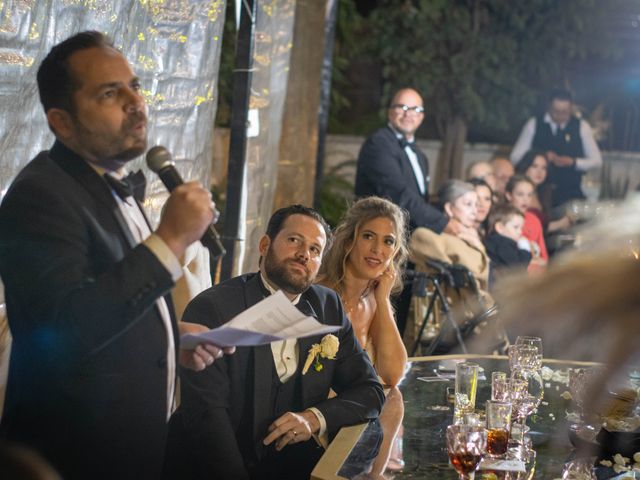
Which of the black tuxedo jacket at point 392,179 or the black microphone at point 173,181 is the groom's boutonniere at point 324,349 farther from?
the black tuxedo jacket at point 392,179

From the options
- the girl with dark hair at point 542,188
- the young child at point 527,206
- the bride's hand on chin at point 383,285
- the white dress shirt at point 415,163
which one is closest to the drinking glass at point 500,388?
the bride's hand on chin at point 383,285

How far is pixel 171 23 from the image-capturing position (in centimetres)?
330

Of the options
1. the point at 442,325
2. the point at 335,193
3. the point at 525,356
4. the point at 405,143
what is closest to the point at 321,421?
the point at 525,356

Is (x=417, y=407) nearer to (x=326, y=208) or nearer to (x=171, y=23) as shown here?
(x=171, y=23)

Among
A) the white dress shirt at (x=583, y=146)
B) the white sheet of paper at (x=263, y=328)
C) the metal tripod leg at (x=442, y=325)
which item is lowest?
the metal tripod leg at (x=442, y=325)

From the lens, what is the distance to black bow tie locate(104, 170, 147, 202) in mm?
1773

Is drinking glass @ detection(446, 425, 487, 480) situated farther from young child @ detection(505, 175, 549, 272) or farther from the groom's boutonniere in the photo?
young child @ detection(505, 175, 549, 272)

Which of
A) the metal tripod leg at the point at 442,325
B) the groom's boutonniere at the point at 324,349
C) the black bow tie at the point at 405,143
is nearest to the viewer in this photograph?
the groom's boutonniere at the point at 324,349

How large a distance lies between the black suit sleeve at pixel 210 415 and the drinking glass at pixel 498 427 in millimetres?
613

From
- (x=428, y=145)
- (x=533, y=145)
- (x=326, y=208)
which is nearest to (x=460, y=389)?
(x=533, y=145)

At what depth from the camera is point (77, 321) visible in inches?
65.9

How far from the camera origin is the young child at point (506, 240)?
247 inches

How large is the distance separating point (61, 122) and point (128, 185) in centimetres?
16

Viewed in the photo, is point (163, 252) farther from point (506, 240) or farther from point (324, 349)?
point (506, 240)
